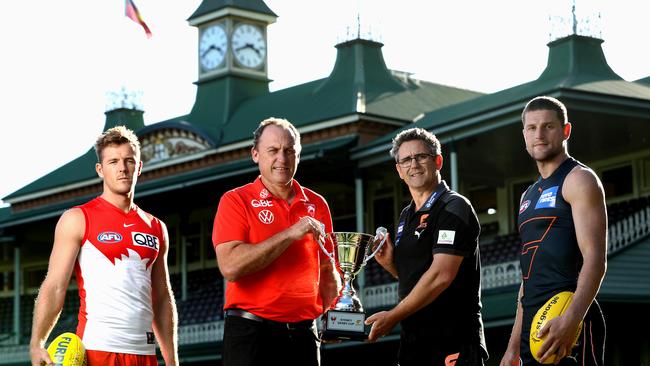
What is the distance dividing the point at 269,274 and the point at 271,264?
0.06 metres

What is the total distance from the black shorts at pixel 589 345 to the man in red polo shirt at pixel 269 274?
1457 mm

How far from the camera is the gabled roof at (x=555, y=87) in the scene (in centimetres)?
2505

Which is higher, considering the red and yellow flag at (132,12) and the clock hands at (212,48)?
the clock hands at (212,48)

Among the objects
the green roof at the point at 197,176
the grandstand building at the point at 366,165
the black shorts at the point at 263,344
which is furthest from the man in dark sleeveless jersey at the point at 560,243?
the green roof at the point at 197,176

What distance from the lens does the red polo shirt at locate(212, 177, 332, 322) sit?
778 cm

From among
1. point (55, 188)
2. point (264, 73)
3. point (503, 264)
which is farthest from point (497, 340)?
point (55, 188)

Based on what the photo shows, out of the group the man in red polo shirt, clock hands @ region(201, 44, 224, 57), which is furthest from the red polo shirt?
clock hands @ region(201, 44, 224, 57)

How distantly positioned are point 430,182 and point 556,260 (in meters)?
1.13

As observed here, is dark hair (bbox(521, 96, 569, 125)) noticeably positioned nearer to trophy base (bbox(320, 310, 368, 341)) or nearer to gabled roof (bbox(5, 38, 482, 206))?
trophy base (bbox(320, 310, 368, 341))

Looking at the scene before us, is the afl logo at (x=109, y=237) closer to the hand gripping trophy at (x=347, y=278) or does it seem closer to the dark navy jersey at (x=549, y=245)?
the hand gripping trophy at (x=347, y=278)

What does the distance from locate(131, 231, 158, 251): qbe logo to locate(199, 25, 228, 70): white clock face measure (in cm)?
3163

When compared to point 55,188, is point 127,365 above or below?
below

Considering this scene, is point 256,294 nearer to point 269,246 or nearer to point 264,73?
point 269,246

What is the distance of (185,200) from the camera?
36.1 meters
